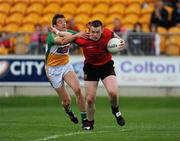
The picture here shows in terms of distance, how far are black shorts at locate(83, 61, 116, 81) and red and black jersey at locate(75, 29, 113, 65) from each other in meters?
0.13

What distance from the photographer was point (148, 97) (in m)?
27.1

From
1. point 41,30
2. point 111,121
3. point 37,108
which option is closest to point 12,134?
point 111,121

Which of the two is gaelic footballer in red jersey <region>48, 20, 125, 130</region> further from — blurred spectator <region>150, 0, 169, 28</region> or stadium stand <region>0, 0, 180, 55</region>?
stadium stand <region>0, 0, 180, 55</region>

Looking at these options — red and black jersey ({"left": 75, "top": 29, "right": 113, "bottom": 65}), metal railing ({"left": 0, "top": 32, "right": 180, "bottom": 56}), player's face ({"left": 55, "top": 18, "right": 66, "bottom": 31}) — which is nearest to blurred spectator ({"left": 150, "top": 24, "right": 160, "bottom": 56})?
metal railing ({"left": 0, "top": 32, "right": 180, "bottom": 56})

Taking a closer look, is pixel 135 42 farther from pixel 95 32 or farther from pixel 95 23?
pixel 95 23

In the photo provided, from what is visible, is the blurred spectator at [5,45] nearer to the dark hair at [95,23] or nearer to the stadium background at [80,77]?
the stadium background at [80,77]

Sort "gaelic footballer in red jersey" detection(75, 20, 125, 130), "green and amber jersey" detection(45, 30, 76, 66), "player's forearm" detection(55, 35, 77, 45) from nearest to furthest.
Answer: "player's forearm" detection(55, 35, 77, 45)
"gaelic footballer in red jersey" detection(75, 20, 125, 130)
"green and amber jersey" detection(45, 30, 76, 66)

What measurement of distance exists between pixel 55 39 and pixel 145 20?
42.6 feet

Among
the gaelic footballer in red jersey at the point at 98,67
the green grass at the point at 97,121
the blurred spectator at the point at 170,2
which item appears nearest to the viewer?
the green grass at the point at 97,121

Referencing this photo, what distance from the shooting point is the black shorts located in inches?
671

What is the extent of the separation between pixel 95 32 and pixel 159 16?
1271cm

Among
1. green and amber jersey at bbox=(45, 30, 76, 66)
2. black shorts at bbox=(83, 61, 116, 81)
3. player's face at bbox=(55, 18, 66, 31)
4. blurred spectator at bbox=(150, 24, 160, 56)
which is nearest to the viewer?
black shorts at bbox=(83, 61, 116, 81)

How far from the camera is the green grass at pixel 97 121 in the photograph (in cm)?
1554

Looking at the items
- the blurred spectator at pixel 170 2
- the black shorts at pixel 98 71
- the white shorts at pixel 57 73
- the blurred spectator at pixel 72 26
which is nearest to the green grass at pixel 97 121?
the white shorts at pixel 57 73
